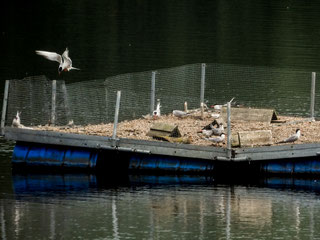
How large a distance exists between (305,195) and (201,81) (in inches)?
361

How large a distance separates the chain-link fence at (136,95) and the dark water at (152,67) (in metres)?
2.61

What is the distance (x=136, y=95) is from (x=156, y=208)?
8513 millimetres

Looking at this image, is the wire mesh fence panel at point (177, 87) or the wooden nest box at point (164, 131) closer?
the wooden nest box at point (164, 131)

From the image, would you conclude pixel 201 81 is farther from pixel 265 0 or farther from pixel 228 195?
pixel 265 0

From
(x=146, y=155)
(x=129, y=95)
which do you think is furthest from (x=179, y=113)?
(x=146, y=155)

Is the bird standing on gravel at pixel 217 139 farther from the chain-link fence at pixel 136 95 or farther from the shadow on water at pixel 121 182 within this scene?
the chain-link fence at pixel 136 95

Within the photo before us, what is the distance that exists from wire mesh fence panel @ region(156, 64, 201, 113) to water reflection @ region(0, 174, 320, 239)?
6183 mm

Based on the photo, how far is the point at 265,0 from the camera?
386ft

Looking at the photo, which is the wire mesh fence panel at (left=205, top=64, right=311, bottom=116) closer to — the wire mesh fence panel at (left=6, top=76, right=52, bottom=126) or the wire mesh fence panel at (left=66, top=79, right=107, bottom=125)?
the wire mesh fence panel at (left=66, top=79, right=107, bottom=125)

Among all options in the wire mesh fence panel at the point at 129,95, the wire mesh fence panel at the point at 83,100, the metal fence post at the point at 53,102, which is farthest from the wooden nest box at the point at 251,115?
the metal fence post at the point at 53,102

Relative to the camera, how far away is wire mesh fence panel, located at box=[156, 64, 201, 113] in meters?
42.9

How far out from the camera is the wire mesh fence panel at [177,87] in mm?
42875

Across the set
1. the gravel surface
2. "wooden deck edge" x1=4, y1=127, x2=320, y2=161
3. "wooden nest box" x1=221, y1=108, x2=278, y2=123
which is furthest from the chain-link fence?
"wooden nest box" x1=221, y1=108, x2=278, y2=123

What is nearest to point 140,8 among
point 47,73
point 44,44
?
point 44,44
